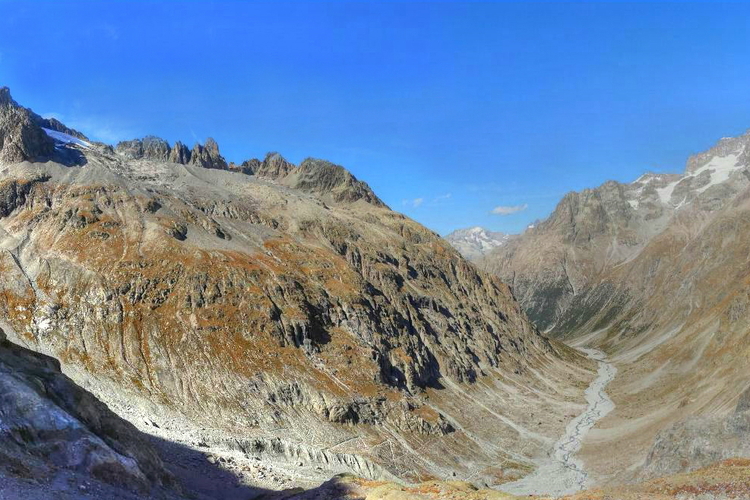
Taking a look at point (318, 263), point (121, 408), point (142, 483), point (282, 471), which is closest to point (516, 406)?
point (318, 263)

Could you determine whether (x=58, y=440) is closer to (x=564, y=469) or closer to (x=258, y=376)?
(x=258, y=376)

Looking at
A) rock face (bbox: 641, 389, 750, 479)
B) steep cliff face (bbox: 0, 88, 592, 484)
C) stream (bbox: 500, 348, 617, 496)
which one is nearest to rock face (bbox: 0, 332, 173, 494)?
steep cliff face (bbox: 0, 88, 592, 484)

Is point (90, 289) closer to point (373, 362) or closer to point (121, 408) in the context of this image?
point (121, 408)

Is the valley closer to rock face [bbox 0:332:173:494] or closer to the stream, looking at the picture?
rock face [bbox 0:332:173:494]

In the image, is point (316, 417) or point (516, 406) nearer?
point (316, 417)

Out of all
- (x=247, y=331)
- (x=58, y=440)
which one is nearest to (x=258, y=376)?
(x=247, y=331)
